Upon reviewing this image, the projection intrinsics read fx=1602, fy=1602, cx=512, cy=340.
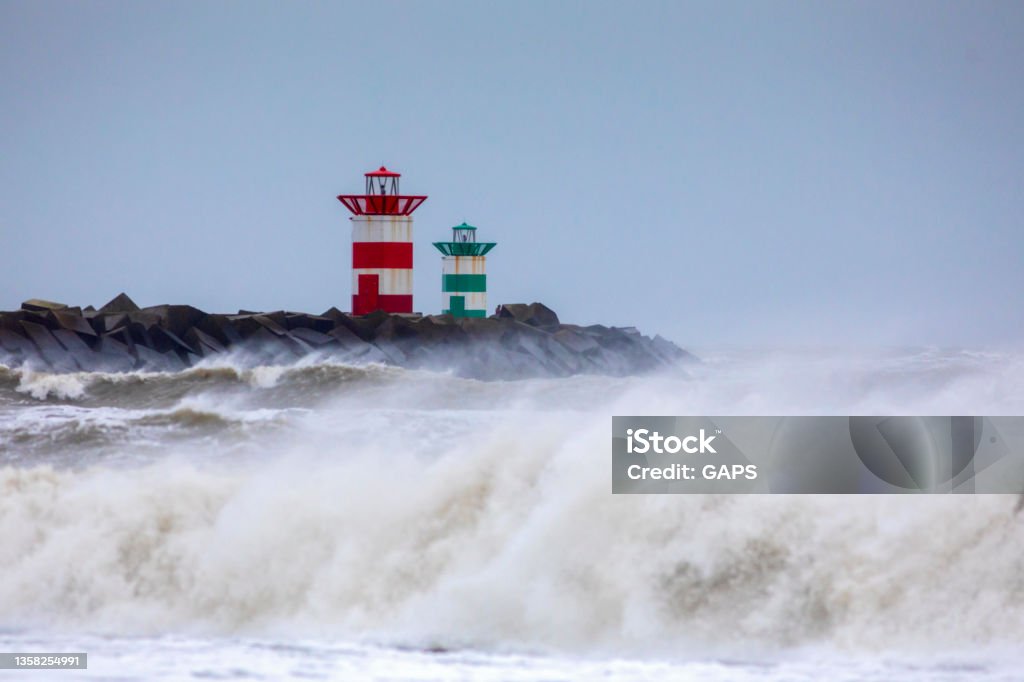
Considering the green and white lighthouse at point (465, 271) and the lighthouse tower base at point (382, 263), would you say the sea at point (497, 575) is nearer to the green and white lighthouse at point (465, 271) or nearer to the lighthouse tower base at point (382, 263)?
the lighthouse tower base at point (382, 263)

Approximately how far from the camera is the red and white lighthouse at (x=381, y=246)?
61.7 ft

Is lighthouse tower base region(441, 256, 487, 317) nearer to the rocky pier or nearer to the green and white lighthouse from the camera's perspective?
the green and white lighthouse

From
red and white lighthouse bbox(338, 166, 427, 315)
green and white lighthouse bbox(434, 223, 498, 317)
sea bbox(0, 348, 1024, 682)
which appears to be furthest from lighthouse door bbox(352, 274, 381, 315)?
sea bbox(0, 348, 1024, 682)

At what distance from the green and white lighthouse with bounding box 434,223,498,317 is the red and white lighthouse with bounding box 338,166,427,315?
1.35 m

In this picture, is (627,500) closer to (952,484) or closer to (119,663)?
(952,484)

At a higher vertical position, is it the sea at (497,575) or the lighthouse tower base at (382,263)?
the lighthouse tower base at (382,263)

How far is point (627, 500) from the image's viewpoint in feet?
25.6

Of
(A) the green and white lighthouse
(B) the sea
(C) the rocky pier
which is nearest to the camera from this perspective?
(B) the sea

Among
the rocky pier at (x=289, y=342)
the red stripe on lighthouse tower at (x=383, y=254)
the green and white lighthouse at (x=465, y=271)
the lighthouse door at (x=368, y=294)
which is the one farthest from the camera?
the green and white lighthouse at (x=465, y=271)

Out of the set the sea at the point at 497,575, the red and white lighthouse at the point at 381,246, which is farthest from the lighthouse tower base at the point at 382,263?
the sea at the point at 497,575

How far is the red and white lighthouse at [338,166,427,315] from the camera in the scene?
61.7 feet

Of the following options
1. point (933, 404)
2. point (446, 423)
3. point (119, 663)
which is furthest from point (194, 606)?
point (933, 404)

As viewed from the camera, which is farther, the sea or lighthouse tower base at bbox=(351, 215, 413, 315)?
lighthouse tower base at bbox=(351, 215, 413, 315)

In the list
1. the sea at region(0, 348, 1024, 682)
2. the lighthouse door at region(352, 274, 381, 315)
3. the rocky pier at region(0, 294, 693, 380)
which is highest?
the lighthouse door at region(352, 274, 381, 315)
